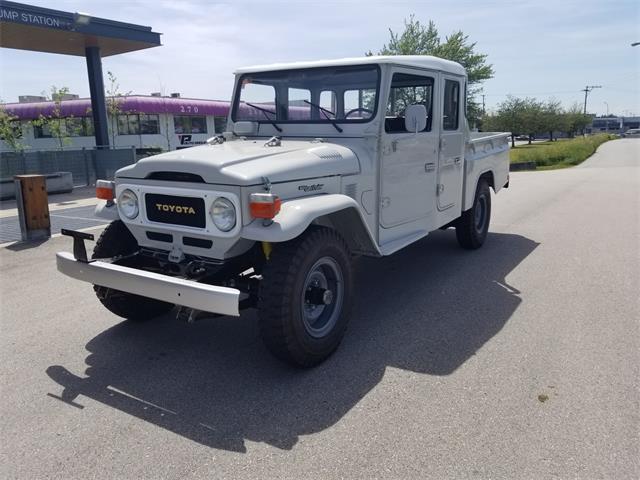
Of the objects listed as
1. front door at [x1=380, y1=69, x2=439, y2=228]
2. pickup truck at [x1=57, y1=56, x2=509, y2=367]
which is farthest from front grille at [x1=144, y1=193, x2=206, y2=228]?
front door at [x1=380, y1=69, x2=439, y2=228]

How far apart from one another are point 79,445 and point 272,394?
113 centimetres

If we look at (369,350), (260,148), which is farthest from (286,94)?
(369,350)

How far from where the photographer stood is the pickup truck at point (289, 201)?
325cm

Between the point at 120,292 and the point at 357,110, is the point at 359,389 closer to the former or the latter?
the point at 120,292

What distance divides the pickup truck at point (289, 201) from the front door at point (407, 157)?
0.05 feet

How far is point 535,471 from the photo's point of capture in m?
2.51

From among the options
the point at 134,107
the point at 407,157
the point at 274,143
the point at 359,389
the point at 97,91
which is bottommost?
the point at 359,389

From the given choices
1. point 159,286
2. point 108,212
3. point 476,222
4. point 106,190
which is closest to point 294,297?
point 159,286

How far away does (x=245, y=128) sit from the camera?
4.93 meters

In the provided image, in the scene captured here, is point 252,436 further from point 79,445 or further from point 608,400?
point 608,400

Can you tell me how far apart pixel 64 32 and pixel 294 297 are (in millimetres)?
14420

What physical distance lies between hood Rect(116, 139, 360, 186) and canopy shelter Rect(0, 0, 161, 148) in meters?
12.3

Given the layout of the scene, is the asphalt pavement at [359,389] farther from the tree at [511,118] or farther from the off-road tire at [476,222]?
the tree at [511,118]

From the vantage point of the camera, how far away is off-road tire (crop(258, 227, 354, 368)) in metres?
3.19
